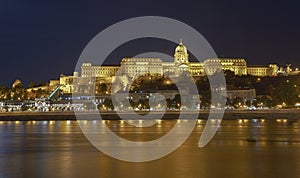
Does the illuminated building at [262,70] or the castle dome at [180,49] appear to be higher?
the castle dome at [180,49]

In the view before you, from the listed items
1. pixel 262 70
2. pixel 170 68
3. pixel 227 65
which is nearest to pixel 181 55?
pixel 170 68

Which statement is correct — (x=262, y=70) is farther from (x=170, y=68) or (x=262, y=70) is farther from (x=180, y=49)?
(x=170, y=68)

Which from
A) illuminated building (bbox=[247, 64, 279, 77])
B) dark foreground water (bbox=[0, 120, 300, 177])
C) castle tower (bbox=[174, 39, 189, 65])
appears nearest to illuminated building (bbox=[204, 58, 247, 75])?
illuminated building (bbox=[247, 64, 279, 77])

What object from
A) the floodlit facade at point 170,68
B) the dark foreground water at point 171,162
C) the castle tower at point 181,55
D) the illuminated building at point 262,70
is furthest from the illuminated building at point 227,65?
the dark foreground water at point 171,162

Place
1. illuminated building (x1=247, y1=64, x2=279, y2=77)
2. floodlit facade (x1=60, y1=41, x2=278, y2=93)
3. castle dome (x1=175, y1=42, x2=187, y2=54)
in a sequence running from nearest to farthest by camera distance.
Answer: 1. floodlit facade (x1=60, y1=41, x2=278, y2=93)
2. castle dome (x1=175, y1=42, x2=187, y2=54)
3. illuminated building (x1=247, y1=64, x2=279, y2=77)

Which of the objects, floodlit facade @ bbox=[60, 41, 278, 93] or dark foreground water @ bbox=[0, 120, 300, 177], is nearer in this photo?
dark foreground water @ bbox=[0, 120, 300, 177]

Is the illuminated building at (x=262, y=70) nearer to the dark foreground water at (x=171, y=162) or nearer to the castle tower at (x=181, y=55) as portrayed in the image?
the castle tower at (x=181, y=55)

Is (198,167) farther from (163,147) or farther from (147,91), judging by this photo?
(147,91)

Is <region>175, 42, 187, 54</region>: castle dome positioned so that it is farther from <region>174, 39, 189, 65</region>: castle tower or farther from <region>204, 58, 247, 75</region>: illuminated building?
<region>204, 58, 247, 75</region>: illuminated building

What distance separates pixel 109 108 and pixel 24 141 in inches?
1994

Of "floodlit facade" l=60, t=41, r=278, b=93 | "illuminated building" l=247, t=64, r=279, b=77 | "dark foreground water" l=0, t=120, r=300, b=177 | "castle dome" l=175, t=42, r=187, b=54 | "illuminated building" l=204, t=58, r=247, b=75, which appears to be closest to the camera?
"dark foreground water" l=0, t=120, r=300, b=177

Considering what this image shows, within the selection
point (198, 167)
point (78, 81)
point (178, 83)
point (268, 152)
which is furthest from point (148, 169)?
point (78, 81)

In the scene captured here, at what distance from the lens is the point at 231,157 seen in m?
17.1

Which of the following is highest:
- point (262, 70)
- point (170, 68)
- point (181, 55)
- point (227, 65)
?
point (181, 55)
